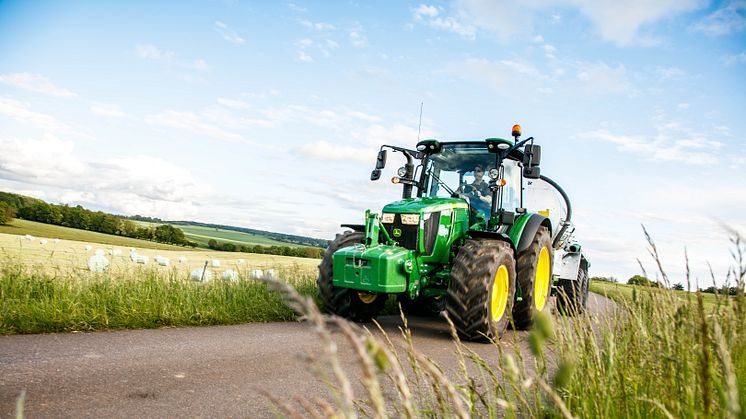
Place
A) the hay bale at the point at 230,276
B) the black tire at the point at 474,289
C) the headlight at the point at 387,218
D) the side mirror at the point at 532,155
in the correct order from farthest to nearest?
the hay bale at the point at 230,276, the headlight at the point at 387,218, the side mirror at the point at 532,155, the black tire at the point at 474,289

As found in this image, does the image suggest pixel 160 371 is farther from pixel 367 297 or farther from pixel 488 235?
pixel 488 235

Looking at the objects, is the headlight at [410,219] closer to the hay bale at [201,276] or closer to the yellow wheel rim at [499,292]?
the yellow wheel rim at [499,292]

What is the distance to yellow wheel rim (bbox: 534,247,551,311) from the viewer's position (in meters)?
8.67

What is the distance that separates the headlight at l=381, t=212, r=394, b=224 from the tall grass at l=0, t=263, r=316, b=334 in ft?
5.83

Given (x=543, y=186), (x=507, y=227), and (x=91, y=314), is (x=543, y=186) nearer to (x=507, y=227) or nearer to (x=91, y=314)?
(x=507, y=227)

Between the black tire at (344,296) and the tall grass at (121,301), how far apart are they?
0.68 m

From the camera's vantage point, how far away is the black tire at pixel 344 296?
7223 mm

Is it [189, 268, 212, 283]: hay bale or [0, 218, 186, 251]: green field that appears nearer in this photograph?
[189, 268, 212, 283]: hay bale

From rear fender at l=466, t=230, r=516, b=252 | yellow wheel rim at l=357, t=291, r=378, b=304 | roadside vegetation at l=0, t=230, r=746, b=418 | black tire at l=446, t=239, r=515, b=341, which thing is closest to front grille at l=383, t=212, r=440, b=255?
rear fender at l=466, t=230, r=516, b=252

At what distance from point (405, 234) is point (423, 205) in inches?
17.8

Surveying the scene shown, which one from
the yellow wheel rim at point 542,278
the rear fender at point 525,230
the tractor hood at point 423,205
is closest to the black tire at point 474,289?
the tractor hood at point 423,205

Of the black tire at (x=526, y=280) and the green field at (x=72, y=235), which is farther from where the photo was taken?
the green field at (x=72, y=235)

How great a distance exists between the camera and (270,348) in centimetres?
537

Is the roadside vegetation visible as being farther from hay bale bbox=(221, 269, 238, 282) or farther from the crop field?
hay bale bbox=(221, 269, 238, 282)
